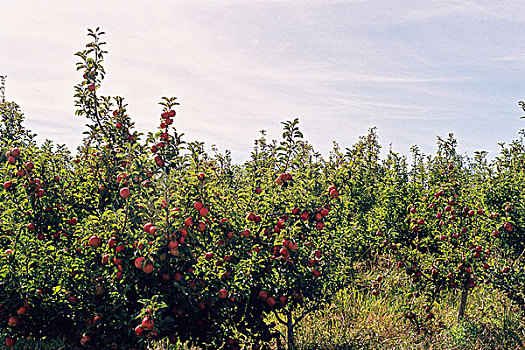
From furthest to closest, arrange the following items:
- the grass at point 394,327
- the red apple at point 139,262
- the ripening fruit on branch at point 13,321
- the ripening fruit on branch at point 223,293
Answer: the grass at point 394,327 → the ripening fruit on branch at point 13,321 → the ripening fruit on branch at point 223,293 → the red apple at point 139,262

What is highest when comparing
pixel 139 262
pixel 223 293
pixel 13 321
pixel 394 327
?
pixel 139 262

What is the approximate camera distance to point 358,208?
8.33 m

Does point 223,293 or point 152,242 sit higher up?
point 152,242

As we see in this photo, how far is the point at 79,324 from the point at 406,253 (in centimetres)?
483

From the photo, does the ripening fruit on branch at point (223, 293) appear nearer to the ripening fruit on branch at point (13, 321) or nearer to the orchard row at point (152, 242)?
the orchard row at point (152, 242)

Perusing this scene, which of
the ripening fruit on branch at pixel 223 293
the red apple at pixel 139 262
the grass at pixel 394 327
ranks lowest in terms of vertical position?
the grass at pixel 394 327

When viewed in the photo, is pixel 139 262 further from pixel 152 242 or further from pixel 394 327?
pixel 394 327

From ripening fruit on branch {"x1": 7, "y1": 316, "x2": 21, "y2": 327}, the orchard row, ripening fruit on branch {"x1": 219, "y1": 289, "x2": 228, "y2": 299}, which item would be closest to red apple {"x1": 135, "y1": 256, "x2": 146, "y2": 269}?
the orchard row

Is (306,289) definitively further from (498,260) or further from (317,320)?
(498,260)

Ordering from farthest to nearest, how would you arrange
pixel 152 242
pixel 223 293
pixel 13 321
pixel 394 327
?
1. pixel 394 327
2. pixel 13 321
3. pixel 223 293
4. pixel 152 242

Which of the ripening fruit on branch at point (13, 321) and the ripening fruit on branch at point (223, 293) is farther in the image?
the ripening fruit on branch at point (13, 321)

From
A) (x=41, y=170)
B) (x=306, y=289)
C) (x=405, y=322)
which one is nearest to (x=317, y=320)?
(x=405, y=322)

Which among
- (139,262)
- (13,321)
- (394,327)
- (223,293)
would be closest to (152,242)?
(139,262)

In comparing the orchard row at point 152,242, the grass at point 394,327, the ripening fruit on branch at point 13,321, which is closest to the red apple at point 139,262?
the orchard row at point 152,242
